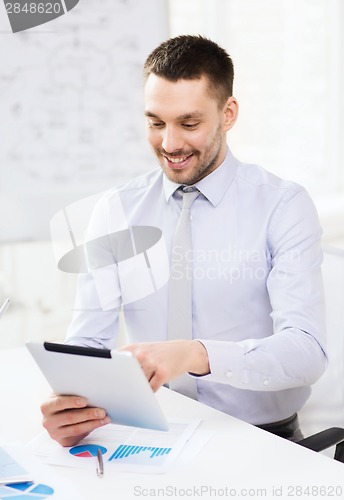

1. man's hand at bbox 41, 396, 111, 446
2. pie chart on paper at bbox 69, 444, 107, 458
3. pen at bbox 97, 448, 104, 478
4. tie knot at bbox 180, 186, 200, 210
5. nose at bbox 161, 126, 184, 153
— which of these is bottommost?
pie chart on paper at bbox 69, 444, 107, 458

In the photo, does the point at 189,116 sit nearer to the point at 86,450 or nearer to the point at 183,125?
the point at 183,125

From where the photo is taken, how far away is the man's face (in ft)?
5.36

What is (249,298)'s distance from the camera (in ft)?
5.48

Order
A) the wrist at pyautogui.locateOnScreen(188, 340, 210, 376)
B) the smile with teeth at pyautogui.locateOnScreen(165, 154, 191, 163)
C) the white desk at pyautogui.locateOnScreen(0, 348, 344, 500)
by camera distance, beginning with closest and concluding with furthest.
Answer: the white desk at pyautogui.locateOnScreen(0, 348, 344, 500) → the wrist at pyautogui.locateOnScreen(188, 340, 210, 376) → the smile with teeth at pyautogui.locateOnScreen(165, 154, 191, 163)

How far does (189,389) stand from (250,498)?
611 mm

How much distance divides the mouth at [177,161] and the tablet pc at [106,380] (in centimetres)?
67

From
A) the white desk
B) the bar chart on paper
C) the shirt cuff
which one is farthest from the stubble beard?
the bar chart on paper

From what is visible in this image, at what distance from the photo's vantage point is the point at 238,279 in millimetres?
1663

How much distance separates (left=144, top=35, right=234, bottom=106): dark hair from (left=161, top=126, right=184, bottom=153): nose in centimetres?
12

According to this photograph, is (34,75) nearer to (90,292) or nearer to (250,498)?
(90,292)

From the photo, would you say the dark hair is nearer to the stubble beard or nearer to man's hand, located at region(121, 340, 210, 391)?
the stubble beard

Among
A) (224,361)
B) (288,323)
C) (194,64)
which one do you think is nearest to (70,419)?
(224,361)

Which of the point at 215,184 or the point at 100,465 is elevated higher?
the point at 215,184

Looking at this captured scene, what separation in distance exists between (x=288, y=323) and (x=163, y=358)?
0.37 metres
